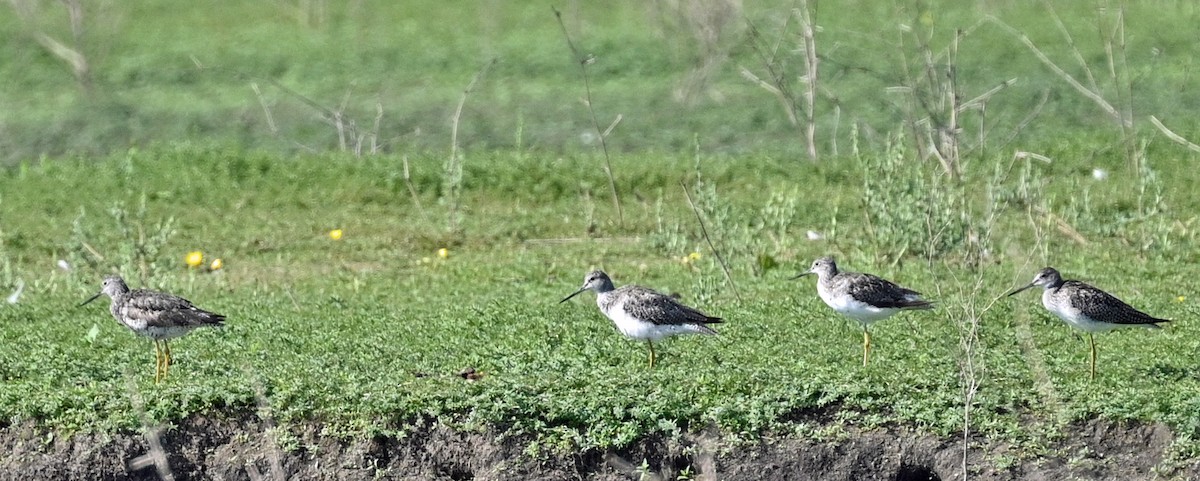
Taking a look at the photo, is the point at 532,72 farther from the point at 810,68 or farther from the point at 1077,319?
the point at 1077,319

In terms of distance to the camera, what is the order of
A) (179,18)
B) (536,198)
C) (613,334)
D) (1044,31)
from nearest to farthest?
(613,334), (536,198), (1044,31), (179,18)

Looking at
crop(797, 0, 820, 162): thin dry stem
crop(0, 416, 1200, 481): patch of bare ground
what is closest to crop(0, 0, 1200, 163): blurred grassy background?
crop(797, 0, 820, 162): thin dry stem

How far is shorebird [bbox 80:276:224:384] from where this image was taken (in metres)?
9.78

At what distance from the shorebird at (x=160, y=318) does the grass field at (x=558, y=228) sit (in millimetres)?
208

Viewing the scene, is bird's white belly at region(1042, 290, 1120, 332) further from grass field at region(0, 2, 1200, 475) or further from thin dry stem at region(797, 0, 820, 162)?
thin dry stem at region(797, 0, 820, 162)

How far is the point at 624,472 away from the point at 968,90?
12.9 metres

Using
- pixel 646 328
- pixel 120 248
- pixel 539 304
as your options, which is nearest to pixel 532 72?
pixel 120 248

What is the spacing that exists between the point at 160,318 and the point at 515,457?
95.9 inches

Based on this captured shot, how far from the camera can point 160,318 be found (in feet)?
32.0

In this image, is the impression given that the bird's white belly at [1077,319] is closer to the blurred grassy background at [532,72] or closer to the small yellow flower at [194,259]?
the small yellow flower at [194,259]

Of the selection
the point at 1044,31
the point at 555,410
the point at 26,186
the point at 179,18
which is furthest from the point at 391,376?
the point at 179,18

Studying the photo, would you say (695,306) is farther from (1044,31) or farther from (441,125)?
(1044,31)

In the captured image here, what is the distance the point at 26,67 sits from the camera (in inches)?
969

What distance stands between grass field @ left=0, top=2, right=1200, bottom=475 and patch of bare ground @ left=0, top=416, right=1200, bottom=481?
0.10 metres
